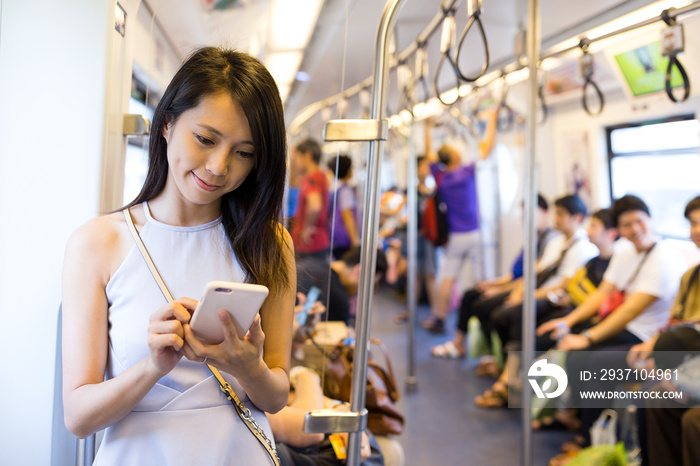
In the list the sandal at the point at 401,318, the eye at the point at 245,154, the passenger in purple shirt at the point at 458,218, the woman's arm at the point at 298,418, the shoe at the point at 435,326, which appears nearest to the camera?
the eye at the point at 245,154

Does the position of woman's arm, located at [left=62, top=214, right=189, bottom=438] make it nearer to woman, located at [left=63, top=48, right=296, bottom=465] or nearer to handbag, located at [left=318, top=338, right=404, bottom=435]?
woman, located at [left=63, top=48, right=296, bottom=465]

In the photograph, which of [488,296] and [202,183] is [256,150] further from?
[488,296]

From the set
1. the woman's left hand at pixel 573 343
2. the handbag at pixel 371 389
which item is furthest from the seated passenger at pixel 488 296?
the handbag at pixel 371 389

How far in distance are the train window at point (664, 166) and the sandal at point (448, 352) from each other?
2.19 m

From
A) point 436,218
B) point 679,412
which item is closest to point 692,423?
point 679,412

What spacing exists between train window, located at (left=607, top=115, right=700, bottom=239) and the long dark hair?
2591mm

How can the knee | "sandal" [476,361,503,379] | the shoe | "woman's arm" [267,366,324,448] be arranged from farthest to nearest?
the shoe
"sandal" [476,361,503,379]
the knee
"woman's arm" [267,366,324,448]

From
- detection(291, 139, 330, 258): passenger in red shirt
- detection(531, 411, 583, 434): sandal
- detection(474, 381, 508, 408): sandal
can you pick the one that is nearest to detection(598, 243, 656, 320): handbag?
detection(531, 411, 583, 434): sandal

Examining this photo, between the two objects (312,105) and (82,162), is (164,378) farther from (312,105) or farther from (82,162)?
(312,105)

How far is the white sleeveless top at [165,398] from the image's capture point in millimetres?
1054

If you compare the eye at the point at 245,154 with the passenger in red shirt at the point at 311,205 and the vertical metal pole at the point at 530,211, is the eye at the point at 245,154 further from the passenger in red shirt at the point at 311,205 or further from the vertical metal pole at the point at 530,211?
the passenger in red shirt at the point at 311,205

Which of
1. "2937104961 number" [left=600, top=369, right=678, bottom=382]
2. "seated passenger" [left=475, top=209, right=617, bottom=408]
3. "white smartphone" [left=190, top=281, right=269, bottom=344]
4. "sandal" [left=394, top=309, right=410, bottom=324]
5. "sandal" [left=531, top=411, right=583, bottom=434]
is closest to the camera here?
"white smartphone" [left=190, top=281, right=269, bottom=344]

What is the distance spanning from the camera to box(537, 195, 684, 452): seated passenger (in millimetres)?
2957

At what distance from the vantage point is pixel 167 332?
0.89 m
